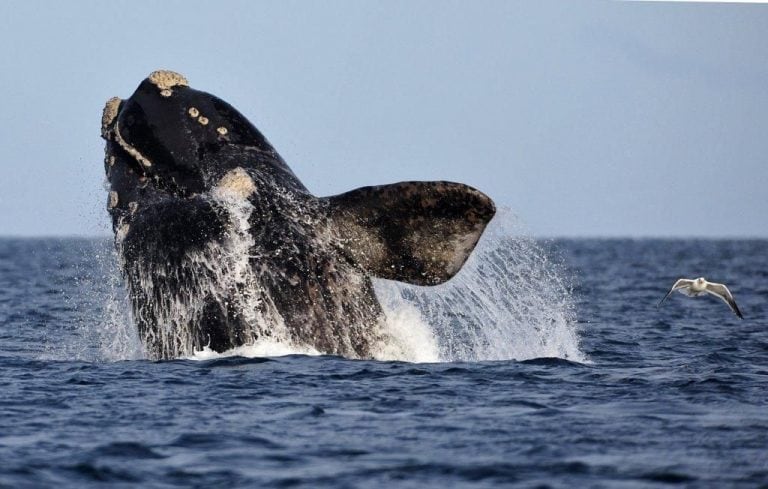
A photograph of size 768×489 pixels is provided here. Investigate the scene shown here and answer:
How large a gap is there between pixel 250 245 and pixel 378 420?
9.68 ft

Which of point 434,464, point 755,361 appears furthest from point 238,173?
point 755,361

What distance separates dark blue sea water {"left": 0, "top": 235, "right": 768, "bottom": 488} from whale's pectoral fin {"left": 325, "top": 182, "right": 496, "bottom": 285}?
1108 mm

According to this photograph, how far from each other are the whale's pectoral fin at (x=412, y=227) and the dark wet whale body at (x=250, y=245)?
0.5 inches

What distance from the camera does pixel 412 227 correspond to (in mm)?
13047

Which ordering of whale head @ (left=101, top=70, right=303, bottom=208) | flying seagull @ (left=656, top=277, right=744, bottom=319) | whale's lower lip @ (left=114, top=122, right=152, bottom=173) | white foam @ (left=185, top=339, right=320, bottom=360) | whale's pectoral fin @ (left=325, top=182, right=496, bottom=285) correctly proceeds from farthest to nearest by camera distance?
flying seagull @ (left=656, top=277, right=744, bottom=319) → whale's lower lip @ (left=114, top=122, right=152, bottom=173) → whale head @ (left=101, top=70, right=303, bottom=208) → white foam @ (left=185, top=339, right=320, bottom=360) → whale's pectoral fin @ (left=325, top=182, right=496, bottom=285)

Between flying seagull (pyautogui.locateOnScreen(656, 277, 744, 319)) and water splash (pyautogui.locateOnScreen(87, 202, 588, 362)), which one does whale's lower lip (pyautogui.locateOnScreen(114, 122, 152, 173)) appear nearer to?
water splash (pyautogui.locateOnScreen(87, 202, 588, 362))

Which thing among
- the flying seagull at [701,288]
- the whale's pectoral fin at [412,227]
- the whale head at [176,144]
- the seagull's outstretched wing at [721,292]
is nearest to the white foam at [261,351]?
the whale's pectoral fin at [412,227]

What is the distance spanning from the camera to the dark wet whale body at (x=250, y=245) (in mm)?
13172

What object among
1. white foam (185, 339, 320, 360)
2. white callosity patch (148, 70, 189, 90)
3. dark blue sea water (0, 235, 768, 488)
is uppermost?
white callosity patch (148, 70, 189, 90)

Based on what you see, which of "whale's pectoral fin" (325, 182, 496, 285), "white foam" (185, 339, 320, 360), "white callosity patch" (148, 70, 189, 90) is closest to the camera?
"whale's pectoral fin" (325, 182, 496, 285)

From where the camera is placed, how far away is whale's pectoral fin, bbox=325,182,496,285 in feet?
41.9

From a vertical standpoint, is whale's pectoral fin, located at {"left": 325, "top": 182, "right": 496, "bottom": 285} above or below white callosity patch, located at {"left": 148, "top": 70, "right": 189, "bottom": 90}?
below

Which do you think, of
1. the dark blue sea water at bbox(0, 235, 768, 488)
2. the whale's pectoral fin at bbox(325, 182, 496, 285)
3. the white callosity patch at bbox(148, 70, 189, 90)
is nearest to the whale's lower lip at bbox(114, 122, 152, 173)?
the white callosity patch at bbox(148, 70, 189, 90)

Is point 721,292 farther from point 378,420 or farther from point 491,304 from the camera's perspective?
point 378,420
